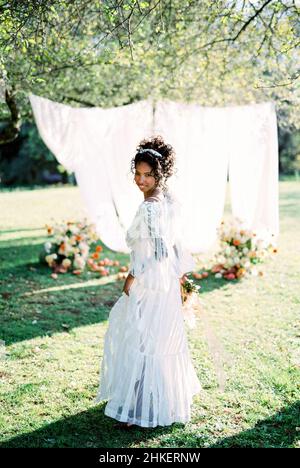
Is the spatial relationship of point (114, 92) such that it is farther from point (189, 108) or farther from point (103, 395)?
point (103, 395)

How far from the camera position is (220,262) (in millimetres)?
7828

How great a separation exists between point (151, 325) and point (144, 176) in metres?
0.98

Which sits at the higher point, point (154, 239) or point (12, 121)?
point (12, 121)

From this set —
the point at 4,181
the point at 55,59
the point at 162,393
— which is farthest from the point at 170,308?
the point at 4,181

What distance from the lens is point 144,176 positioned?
10.7 feet

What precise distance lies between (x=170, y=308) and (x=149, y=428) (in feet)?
2.64

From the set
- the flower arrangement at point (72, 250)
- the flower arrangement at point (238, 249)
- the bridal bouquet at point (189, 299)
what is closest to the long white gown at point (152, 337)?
the bridal bouquet at point (189, 299)

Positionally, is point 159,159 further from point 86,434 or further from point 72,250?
point 72,250

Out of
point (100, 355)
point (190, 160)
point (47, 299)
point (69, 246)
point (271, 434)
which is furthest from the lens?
point (190, 160)

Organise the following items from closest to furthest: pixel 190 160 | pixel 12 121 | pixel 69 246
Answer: pixel 12 121 → pixel 69 246 → pixel 190 160

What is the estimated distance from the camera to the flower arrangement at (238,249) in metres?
7.27

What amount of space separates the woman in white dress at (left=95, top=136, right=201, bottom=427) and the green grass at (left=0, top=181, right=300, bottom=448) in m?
0.17

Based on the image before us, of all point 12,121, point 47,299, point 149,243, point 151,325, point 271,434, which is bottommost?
point 271,434

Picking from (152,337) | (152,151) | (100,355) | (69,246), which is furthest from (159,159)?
(69,246)
